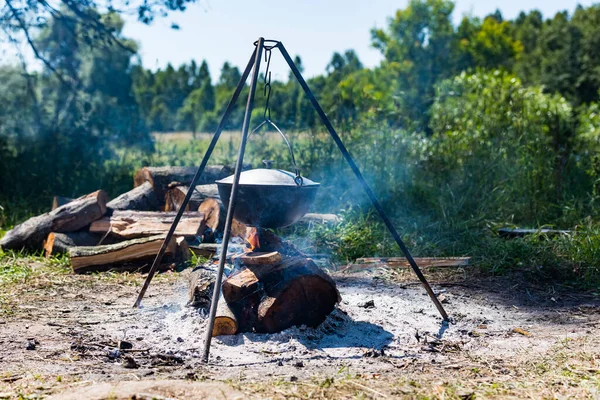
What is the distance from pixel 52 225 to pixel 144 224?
1.07 metres

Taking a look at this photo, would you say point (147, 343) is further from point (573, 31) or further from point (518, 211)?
point (573, 31)

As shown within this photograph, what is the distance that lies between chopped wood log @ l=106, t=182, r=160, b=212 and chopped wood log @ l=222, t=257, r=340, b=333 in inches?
136

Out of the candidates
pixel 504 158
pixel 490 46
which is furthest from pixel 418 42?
pixel 504 158

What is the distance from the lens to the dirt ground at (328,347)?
2.66 m

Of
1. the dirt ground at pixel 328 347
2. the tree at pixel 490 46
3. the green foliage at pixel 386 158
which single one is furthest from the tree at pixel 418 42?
the dirt ground at pixel 328 347

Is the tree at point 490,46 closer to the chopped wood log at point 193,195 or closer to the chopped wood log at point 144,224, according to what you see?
the chopped wood log at point 193,195

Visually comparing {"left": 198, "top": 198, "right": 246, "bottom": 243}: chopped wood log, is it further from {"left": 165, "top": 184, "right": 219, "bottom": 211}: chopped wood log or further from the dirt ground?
the dirt ground

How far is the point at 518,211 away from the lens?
24.2ft

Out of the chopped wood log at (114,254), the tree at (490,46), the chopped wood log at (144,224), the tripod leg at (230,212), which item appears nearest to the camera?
the tripod leg at (230,212)

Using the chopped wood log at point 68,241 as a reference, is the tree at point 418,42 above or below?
above

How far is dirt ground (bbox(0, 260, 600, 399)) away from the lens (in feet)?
8.73

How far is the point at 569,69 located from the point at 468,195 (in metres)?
24.9

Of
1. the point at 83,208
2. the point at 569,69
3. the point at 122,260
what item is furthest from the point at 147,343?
the point at 569,69

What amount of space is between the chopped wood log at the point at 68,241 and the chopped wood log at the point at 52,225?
0.08m
